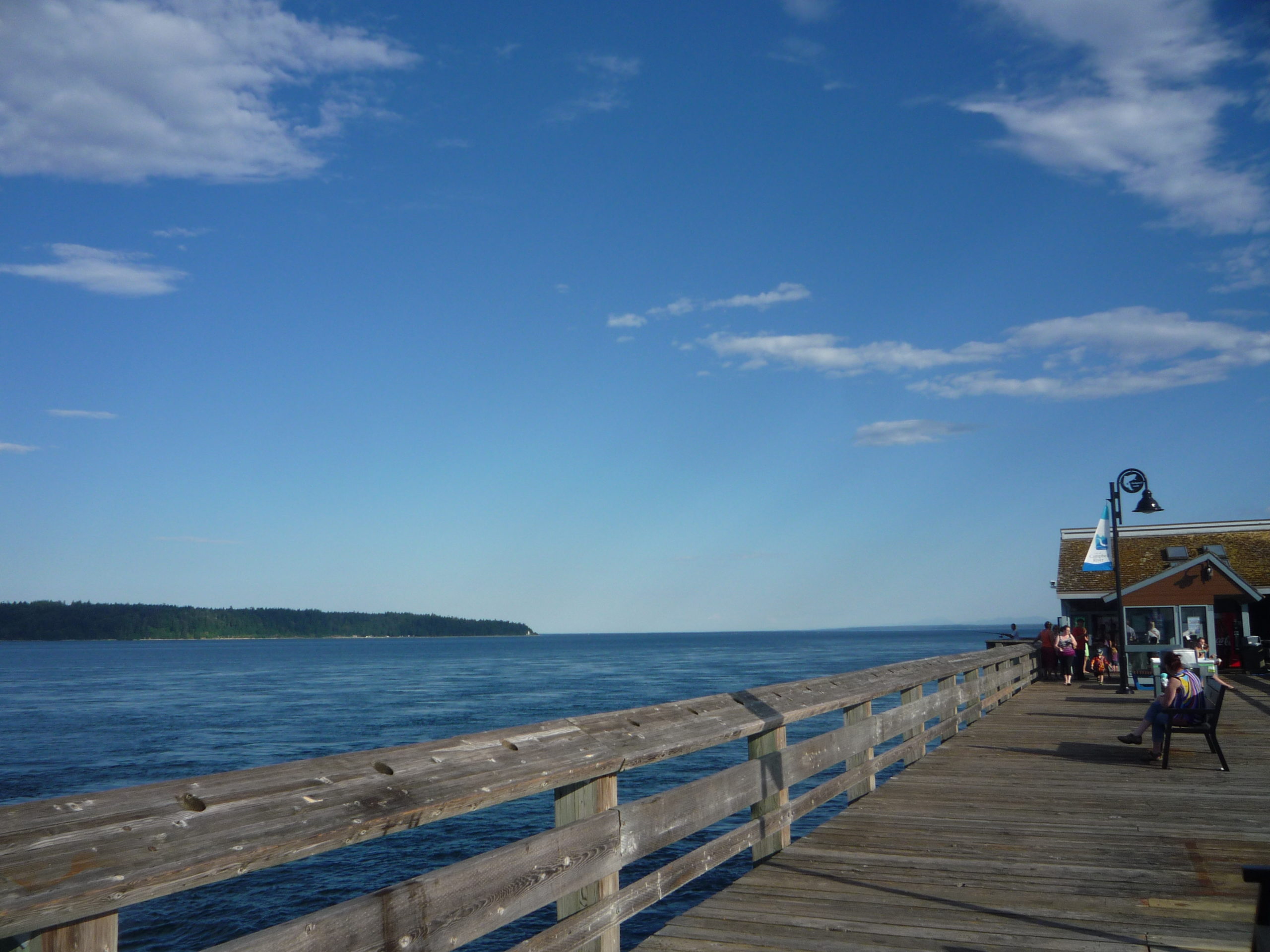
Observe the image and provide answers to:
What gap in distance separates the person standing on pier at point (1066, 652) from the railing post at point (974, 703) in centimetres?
930

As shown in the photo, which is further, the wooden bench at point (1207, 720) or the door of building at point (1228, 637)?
the door of building at point (1228, 637)

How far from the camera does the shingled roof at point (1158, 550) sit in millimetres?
32000

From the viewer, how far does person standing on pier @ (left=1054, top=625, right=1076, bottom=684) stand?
22.8 m

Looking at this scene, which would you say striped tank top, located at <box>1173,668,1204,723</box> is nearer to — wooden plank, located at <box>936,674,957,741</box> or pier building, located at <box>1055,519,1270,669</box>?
wooden plank, located at <box>936,674,957,741</box>

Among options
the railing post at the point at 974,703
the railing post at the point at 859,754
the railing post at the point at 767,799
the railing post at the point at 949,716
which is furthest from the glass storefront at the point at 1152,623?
the railing post at the point at 767,799

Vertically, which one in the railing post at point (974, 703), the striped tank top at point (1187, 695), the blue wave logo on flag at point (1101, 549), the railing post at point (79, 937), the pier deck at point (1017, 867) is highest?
the blue wave logo on flag at point (1101, 549)

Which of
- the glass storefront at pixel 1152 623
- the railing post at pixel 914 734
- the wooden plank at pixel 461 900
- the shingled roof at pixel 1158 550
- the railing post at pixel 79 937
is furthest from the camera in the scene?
the shingled roof at pixel 1158 550

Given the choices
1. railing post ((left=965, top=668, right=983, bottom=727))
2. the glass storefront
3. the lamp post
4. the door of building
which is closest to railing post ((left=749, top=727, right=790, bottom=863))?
railing post ((left=965, top=668, right=983, bottom=727))

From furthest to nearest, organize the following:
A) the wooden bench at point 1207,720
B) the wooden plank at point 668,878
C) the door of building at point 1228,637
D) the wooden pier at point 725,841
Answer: the door of building at point 1228,637
the wooden bench at point 1207,720
the wooden plank at point 668,878
the wooden pier at point 725,841

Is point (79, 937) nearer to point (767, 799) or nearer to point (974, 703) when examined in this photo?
point (767, 799)

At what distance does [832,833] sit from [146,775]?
2611 centimetres

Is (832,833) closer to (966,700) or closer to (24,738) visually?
(966,700)

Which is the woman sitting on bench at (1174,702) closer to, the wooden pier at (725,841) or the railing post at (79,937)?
the wooden pier at (725,841)

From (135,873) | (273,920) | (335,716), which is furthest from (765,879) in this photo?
(335,716)
